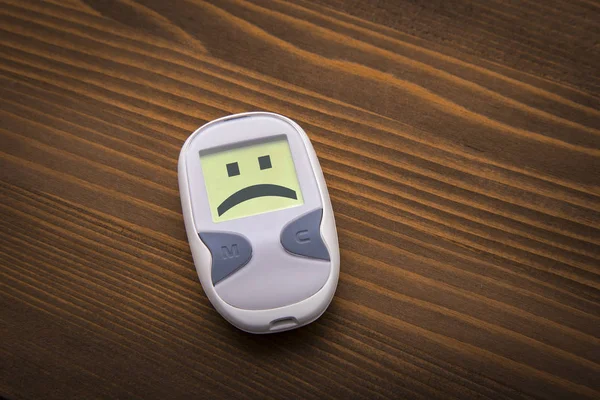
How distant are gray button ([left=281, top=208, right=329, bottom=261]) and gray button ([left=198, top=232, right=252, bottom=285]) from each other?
3 cm

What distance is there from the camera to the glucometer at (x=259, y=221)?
0.45 meters

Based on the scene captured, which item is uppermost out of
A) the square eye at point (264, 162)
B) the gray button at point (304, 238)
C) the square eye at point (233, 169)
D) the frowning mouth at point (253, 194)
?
the square eye at point (264, 162)

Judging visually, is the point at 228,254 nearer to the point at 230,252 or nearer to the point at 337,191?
the point at 230,252

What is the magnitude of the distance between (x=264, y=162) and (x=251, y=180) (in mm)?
18

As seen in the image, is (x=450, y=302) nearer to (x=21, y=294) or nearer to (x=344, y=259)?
(x=344, y=259)

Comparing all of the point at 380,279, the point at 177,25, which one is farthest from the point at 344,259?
the point at 177,25

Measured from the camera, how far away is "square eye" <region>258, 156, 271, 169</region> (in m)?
0.48

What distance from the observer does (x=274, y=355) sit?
0.47 m

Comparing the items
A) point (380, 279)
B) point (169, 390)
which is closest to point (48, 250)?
point (169, 390)

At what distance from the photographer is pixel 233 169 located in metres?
0.48

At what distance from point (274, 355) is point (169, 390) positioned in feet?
0.27

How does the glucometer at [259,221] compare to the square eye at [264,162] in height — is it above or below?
below

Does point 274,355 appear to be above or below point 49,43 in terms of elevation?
below

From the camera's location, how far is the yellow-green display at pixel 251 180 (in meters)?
0.47
